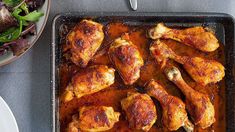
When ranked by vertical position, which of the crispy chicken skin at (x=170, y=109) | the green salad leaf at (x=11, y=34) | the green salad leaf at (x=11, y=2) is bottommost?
the crispy chicken skin at (x=170, y=109)

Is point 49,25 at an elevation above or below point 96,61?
above

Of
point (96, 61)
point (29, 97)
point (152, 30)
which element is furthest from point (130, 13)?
point (29, 97)

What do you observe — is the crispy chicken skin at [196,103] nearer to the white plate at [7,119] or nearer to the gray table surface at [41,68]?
the gray table surface at [41,68]

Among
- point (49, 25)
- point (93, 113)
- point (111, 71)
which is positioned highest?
point (49, 25)

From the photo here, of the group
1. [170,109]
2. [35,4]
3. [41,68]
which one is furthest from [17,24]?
[170,109]

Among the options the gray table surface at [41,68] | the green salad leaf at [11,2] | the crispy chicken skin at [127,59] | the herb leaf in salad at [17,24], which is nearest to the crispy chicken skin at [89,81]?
the crispy chicken skin at [127,59]

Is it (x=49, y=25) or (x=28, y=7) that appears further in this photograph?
(x=49, y=25)

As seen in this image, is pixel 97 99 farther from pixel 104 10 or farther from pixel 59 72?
pixel 104 10

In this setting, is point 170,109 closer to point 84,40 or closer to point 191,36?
point 191,36
